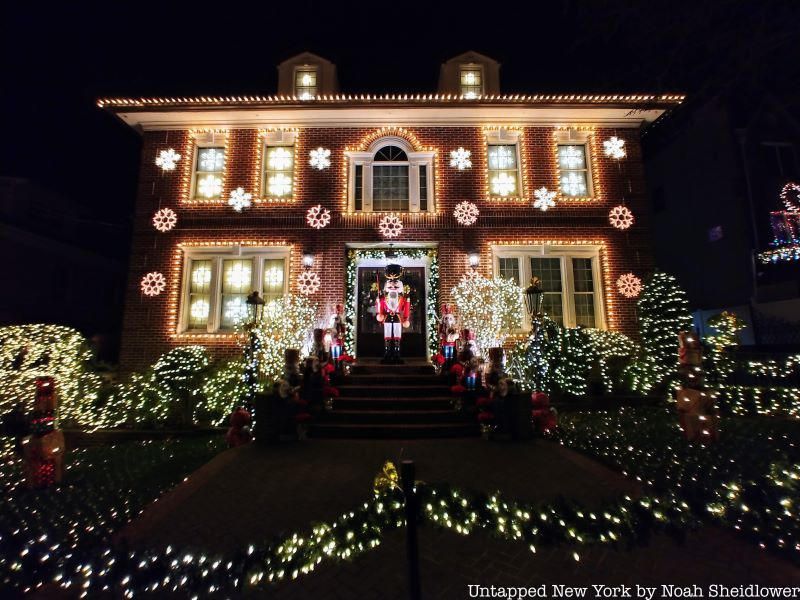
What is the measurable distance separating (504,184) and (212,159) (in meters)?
9.12

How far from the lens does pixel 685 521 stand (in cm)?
324

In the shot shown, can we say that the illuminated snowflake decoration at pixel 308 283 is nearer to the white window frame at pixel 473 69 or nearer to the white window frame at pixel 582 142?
the white window frame at pixel 473 69

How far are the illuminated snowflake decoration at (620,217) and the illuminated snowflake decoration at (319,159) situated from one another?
8.64 m

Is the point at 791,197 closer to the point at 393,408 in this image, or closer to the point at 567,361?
the point at 567,361

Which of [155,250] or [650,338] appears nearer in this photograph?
[650,338]

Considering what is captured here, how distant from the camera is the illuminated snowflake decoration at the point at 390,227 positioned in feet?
34.0

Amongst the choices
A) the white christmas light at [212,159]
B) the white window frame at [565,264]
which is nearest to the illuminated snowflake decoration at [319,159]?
the white christmas light at [212,159]

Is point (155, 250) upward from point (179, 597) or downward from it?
upward

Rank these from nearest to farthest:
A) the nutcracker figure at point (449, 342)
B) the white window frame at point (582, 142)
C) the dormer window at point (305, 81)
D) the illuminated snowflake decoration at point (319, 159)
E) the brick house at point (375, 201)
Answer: the nutcracker figure at point (449, 342) < the brick house at point (375, 201) < the illuminated snowflake decoration at point (319, 159) < the white window frame at point (582, 142) < the dormer window at point (305, 81)

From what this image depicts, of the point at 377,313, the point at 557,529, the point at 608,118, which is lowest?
the point at 557,529

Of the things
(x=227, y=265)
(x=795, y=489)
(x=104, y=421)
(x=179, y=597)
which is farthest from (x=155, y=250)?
(x=795, y=489)

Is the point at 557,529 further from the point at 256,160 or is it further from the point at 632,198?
the point at 256,160

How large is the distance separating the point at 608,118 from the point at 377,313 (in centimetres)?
940

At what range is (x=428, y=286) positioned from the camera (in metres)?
10.6
